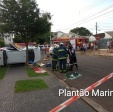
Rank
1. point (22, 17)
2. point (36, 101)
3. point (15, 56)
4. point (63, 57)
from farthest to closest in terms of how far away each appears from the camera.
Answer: point (15, 56)
point (22, 17)
point (63, 57)
point (36, 101)

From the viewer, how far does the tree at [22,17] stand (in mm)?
19172

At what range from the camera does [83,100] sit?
7.35 m

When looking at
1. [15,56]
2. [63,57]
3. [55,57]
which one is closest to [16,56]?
[15,56]

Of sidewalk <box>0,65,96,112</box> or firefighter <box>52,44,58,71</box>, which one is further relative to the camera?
firefighter <box>52,44,58,71</box>

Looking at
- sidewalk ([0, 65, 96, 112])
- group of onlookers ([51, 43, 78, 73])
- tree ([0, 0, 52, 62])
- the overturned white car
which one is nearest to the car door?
the overturned white car

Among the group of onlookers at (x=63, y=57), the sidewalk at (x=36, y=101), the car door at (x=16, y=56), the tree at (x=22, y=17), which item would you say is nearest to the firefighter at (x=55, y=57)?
the group of onlookers at (x=63, y=57)

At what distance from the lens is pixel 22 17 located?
1947 cm

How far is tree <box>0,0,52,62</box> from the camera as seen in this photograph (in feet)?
62.9

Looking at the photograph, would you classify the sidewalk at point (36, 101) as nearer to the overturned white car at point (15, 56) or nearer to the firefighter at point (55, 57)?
the firefighter at point (55, 57)

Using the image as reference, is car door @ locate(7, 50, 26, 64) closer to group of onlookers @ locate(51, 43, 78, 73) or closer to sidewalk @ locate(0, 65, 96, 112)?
group of onlookers @ locate(51, 43, 78, 73)

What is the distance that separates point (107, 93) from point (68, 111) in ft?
7.46

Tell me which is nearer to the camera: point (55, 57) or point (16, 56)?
point (55, 57)

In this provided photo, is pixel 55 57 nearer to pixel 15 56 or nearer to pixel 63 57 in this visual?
pixel 63 57

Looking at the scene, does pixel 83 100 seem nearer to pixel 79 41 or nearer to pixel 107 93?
pixel 107 93
